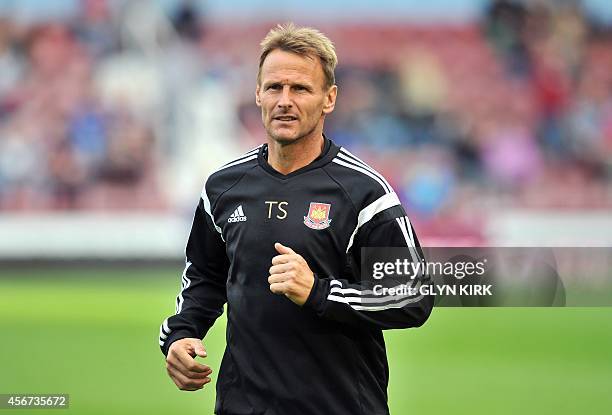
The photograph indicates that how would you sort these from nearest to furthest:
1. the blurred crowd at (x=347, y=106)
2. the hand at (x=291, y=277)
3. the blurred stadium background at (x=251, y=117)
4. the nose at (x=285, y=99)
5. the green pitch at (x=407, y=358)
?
the hand at (x=291, y=277)
the nose at (x=285, y=99)
the green pitch at (x=407, y=358)
the blurred stadium background at (x=251, y=117)
the blurred crowd at (x=347, y=106)

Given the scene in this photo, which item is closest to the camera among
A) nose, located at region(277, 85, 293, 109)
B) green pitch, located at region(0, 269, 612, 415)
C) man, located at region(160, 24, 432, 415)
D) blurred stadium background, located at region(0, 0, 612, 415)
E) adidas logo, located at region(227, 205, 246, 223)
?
man, located at region(160, 24, 432, 415)

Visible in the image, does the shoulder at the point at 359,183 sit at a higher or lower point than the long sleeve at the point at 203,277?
higher

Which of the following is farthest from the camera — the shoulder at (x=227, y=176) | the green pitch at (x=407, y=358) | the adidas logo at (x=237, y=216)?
the green pitch at (x=407, y=358)

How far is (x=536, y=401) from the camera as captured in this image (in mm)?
7512

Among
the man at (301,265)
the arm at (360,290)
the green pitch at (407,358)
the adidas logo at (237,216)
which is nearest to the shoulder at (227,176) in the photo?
the man at (301,265)

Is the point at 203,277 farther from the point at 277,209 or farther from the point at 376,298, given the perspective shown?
the point at 376,298

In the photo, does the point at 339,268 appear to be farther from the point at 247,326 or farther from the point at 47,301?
the point at 47,301

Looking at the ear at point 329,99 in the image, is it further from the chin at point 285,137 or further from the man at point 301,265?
the chin at point 285,137

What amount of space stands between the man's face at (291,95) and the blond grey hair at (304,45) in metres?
0.02

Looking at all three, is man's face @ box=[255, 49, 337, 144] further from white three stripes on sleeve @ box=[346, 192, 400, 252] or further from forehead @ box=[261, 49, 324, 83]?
white three stripes on sleeve @ box=[346, 192, 400, 252]

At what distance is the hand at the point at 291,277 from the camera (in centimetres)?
319

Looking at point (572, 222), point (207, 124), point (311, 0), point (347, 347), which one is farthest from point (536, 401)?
point (311, 0)

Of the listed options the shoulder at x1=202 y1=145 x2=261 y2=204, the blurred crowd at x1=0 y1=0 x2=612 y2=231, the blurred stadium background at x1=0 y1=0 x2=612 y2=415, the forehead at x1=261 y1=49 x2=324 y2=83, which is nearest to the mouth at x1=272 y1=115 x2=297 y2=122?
the forehead at x1=261 y1=49 x2=324 y2=83

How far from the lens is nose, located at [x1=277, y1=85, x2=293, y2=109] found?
11.3 feet
